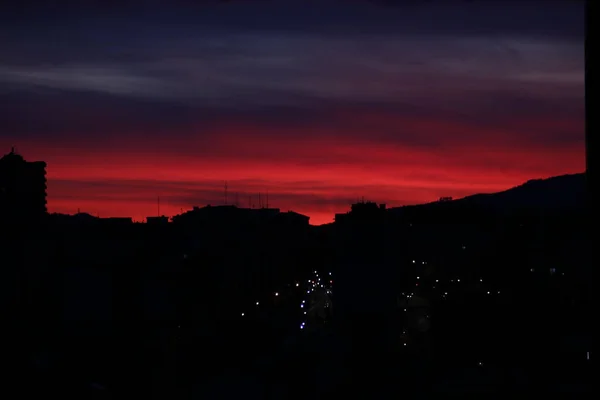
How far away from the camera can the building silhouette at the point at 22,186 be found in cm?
3005

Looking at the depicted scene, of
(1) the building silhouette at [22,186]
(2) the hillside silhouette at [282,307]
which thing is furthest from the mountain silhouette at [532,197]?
(1) the building silhouette at [22,186]

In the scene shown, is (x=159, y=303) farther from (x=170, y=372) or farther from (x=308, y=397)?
(x=308, y=397)

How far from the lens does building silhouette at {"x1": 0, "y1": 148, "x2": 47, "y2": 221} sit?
30.0 meters

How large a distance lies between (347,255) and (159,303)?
9.14m

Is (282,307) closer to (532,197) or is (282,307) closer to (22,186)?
(22,186)

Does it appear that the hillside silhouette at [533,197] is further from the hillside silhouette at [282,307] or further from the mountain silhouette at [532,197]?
the hillside silhouette at [282,307]

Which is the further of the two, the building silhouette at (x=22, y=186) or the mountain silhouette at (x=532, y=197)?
the mountain silhouette at (x=532, y=197)

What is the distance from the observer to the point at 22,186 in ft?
105

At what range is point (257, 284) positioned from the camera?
2894 centimetres

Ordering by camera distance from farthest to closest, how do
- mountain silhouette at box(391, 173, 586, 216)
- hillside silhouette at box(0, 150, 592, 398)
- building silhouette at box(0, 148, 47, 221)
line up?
mountain silhouette at box(391, 173, 586, 216)
building silhouette at box(0, 148, 47, 221)
hillside silhouette at box(0, 150, 592, 398)

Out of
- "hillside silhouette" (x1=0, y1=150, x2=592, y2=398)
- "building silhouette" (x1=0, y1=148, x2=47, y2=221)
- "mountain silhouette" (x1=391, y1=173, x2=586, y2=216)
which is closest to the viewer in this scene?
"hillside silhouette" (x1=0, y1=150, x2=592, y2=398)

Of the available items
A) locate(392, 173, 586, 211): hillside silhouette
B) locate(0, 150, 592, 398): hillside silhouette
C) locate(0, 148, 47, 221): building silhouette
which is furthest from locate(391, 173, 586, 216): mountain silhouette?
locate(0, 148, 47, 221): building silhouette

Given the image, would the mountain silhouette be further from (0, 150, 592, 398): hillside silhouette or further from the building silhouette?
the building silhouette

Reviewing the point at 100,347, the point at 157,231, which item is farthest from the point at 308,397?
the point at 157,231
